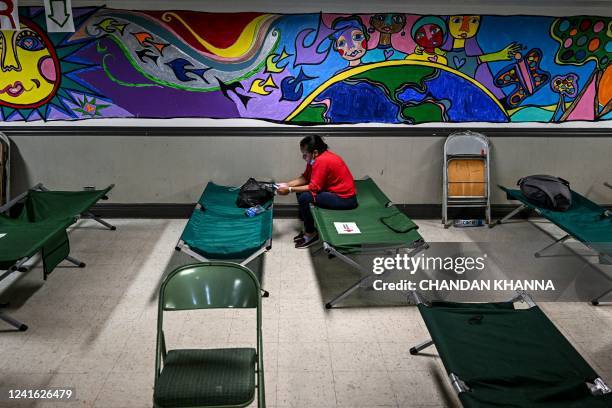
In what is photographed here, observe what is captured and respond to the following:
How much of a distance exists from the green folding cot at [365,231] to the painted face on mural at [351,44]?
142 cm

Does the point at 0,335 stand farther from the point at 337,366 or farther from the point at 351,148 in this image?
the point at 351,148

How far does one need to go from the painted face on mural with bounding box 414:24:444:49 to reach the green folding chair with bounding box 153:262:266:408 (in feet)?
11.4

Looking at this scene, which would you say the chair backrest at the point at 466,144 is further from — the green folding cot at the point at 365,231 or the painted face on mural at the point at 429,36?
the green folding cot at the point at 365,231

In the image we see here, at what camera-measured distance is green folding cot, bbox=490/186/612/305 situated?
3.84 m

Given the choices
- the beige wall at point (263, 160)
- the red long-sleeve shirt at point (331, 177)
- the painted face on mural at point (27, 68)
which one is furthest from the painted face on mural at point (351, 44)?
the painted face on mural at point (27, 68)

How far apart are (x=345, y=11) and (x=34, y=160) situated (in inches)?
137

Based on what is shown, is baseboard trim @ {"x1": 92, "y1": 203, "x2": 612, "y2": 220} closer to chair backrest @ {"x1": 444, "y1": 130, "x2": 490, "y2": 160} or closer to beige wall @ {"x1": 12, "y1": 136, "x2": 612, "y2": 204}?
beige wall @ {"x1": 12, "y1": 136, "x2": 612, "y2": 204}

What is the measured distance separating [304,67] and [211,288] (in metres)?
3.12

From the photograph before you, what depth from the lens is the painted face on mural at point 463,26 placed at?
4988 millimetres

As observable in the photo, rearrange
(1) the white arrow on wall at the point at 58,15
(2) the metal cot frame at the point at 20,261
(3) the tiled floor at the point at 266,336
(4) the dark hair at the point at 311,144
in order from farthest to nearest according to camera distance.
Answer: (1) the white arrow on wall at the point at 58,15 → (4) the dark hair at the point at 311,144 → (2) the metal cot frame at the point at 20,261 → (3) the tiled floor at the point at 266,336

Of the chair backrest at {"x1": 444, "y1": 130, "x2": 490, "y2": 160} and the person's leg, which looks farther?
the chair backrest at {"x1": 444, "y1": 130, "x2": 490, "y2": 160}

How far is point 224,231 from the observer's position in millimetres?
4270

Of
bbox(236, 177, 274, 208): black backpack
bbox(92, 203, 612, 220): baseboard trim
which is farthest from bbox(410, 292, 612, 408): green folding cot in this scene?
bbox(92, 203, 612, 220): baseboard trim

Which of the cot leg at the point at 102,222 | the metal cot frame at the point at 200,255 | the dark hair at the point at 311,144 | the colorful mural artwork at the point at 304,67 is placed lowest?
the cot leg at the point at 102,222
